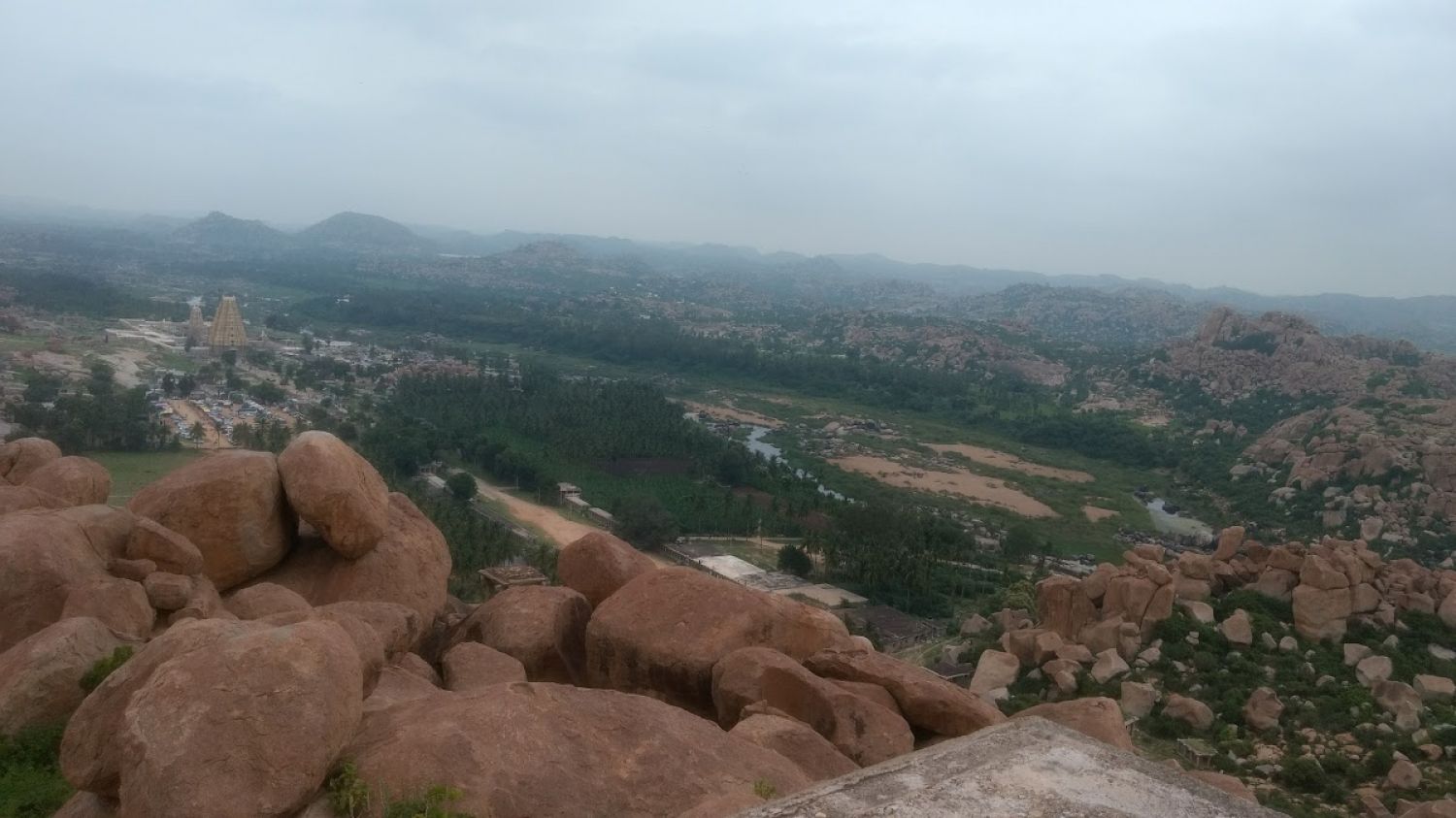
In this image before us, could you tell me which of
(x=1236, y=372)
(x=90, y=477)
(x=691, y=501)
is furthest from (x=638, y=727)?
(x=1236, y=372)

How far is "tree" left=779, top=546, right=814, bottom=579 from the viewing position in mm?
47531

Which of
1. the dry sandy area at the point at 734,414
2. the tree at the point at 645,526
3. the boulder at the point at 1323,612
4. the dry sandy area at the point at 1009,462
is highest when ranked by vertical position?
the boulder at the point at 1323,612

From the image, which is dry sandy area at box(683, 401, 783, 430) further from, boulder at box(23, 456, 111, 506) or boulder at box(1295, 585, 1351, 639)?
boulder at box(23, 456, 111, 506)

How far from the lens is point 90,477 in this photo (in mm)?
16688

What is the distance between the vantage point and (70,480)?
16.2 m

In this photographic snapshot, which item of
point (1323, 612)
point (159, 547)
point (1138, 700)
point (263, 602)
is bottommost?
point (1138, 700)

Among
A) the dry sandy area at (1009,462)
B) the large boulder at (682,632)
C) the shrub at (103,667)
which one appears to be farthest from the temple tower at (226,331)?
the shrub at (103,667)

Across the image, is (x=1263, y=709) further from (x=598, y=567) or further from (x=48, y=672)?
(x=48, y=672)

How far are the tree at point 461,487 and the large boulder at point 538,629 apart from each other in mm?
40962

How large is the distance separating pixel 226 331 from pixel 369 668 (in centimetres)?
10104

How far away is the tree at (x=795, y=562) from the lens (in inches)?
1871

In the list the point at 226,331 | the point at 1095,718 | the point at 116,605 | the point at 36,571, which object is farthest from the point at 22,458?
the point at 226,331

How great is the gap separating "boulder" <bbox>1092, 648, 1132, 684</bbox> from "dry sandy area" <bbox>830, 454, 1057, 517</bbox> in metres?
42.4

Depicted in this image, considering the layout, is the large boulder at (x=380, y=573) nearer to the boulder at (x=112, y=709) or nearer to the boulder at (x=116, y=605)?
the boulder at (x=116, y=605)
